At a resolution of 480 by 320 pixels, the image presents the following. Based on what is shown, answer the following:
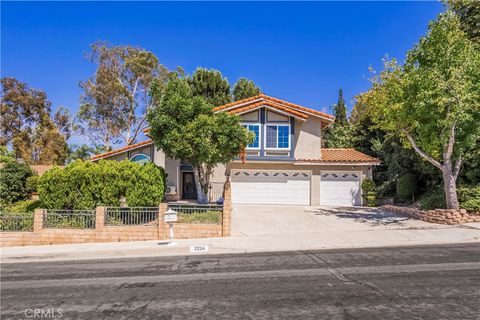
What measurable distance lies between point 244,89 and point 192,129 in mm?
18536

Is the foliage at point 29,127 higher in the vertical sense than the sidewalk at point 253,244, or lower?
higher

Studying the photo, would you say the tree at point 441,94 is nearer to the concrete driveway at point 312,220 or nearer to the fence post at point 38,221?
the concrete driveway at point 312,220

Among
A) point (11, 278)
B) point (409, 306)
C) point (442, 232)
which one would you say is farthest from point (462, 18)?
point (11, 278)

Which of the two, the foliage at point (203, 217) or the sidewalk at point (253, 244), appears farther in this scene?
the foliage at point (203, 217)

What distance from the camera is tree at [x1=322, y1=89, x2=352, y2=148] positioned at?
1123 inches

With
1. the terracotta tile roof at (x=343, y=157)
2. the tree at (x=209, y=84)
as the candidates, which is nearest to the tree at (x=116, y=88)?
the tree at (x=209, y=84)

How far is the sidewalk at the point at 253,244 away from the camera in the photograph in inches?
414

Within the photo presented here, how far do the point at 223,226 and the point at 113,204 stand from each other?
4.73 meters

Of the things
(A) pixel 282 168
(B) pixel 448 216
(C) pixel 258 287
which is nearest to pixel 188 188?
(A) pixel 282 168

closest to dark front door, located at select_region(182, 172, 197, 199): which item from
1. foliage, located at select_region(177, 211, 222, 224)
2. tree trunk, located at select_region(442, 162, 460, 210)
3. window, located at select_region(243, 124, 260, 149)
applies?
window, located at select_region(243, 124, 260, 149)

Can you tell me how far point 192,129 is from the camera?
1448cm

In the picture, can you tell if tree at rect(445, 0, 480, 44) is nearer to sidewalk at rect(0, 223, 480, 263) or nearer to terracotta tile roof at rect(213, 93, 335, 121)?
terracotta tile roof at rect(213, 93, 335, 121)

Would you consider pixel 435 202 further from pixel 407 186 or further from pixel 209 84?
pixel 209 84

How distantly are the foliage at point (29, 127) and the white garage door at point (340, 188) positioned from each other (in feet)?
95.0
